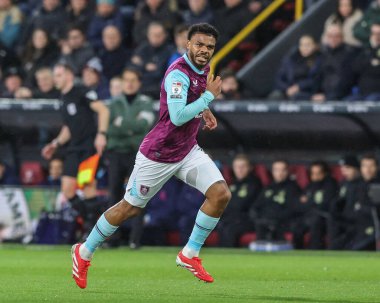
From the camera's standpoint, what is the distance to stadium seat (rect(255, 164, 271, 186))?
17.6 metres

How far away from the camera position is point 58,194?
17.6 metres

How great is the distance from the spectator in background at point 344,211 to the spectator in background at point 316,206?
4.1 inches

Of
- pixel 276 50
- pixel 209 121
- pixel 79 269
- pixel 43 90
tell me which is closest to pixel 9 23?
pixel 43 90

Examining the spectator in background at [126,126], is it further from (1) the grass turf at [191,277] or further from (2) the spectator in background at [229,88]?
(2) the spectator in background at [229,88]

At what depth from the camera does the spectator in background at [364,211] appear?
1582 centimetres

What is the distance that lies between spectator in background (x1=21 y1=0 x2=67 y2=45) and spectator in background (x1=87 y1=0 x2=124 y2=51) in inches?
47.1

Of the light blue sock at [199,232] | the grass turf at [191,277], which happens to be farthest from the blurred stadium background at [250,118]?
the light blue sock at [199,232]

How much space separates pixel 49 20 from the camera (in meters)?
22.0

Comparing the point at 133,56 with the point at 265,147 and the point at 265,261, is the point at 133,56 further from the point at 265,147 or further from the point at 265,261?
the point at 265,261

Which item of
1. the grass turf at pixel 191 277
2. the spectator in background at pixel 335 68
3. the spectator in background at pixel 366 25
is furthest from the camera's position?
the spectator in background at pixel 366 25

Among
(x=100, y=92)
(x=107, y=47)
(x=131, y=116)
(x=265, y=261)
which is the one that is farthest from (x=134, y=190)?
(x=107, y=47)

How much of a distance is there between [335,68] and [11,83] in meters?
5.88

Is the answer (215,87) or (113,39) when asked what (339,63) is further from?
(215,87)

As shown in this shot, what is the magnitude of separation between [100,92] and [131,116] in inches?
108
